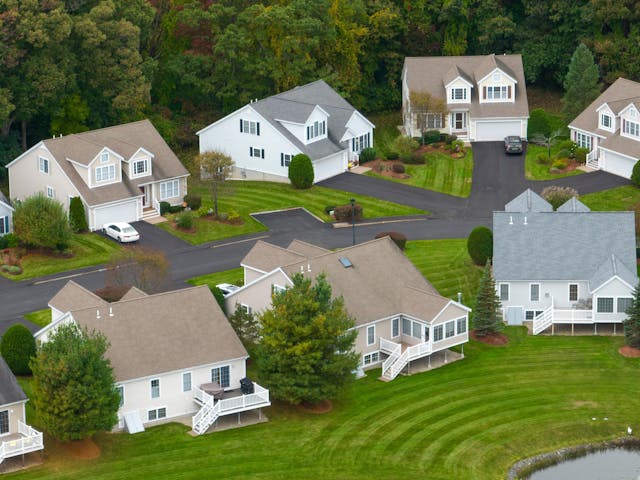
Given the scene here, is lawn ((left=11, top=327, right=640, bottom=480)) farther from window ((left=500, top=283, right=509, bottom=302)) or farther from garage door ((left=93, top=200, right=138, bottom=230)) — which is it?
garage door ((left=93, top=200, right=138, bottom=230))

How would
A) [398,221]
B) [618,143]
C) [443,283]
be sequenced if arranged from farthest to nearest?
1. [618,143]
2. [398,221]
3. [443,283]

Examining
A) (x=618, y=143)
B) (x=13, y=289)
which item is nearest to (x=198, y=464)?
(x=13, y=289)

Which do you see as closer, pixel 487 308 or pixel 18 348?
pixel 18 348

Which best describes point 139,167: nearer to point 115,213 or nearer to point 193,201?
point 115,213

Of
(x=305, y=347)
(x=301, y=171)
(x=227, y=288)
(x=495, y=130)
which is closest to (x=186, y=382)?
(x=305, y=347)

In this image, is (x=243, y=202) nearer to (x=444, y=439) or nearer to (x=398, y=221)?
(x=398, y=221)

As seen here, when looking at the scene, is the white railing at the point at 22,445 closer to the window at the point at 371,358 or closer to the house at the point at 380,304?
the house at the point at 380,304

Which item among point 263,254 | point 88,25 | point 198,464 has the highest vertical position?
point 88,25
